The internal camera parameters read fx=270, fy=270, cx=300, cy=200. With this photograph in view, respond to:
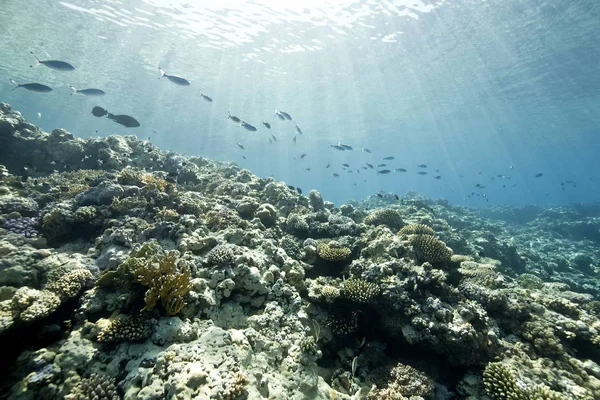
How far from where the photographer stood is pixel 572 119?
4672 cm

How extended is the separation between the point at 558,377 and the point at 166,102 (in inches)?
1986

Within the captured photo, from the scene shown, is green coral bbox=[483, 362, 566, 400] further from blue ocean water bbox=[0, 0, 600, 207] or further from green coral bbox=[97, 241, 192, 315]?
blue ocean water bbox=[0, 0, 600, 207]

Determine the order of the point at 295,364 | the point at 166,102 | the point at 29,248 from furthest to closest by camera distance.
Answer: the point at 166,102 → the point at 29,248 → the point at 295,364

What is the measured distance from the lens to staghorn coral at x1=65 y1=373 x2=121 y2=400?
3484 millimetres

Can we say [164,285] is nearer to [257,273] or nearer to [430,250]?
[257,273]

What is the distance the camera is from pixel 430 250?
7.06 m

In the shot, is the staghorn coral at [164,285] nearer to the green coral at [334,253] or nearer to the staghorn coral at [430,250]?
the green coral at [334,253]

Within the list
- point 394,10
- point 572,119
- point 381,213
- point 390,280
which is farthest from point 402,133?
point 390,280

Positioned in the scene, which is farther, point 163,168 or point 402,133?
point 402,133

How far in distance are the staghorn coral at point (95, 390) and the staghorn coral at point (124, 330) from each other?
0.55 metres

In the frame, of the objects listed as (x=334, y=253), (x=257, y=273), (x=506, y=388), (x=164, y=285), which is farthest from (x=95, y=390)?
(x=506, y=388)

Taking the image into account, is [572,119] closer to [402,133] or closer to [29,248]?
[402,133]

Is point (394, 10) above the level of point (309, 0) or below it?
above

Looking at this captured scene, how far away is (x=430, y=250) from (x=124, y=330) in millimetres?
6799
